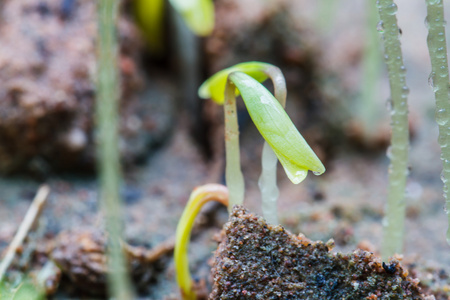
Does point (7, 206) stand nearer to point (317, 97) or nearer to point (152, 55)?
point (152, 55)

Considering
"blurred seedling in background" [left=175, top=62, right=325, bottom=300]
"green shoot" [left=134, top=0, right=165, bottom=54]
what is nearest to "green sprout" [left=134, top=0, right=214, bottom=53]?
"green shoot" [left=134, top=0, right=165, bottom=54]

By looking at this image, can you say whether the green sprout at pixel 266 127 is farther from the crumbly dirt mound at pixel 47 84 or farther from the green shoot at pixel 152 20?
the green shoot at pixel 152 20

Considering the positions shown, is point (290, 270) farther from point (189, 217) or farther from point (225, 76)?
point (225, 76)

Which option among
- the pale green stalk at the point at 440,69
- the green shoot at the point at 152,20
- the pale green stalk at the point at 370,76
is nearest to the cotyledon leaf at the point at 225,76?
the pale green stalk at the point at 440,69

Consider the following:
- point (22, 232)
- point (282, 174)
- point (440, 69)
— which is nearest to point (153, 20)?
point (282, 174)

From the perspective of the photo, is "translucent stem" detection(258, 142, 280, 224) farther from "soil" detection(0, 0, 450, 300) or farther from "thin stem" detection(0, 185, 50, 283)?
"thin stem" detection(0, 185, 50, 283)

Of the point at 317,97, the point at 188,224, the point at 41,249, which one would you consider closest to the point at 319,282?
the point at 188,224
